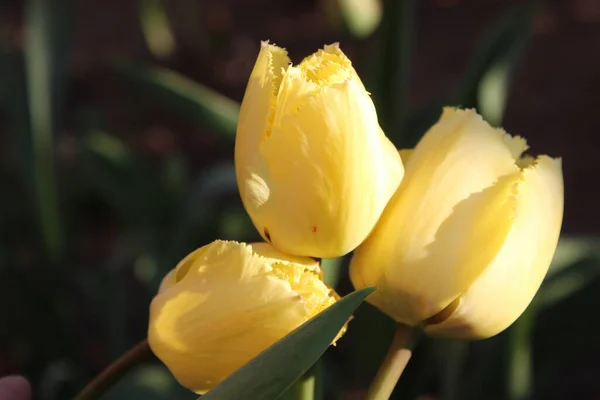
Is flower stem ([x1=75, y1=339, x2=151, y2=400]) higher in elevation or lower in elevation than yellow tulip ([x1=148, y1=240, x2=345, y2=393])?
lower

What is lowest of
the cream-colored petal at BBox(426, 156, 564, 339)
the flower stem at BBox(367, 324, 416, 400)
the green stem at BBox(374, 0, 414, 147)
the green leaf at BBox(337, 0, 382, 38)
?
the flower stem at BBox(367, 324, 416, 400)

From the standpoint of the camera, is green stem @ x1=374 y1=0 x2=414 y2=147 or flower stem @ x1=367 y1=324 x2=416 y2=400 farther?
green stem @ x1=374 y1=0 x2=414 y2=147

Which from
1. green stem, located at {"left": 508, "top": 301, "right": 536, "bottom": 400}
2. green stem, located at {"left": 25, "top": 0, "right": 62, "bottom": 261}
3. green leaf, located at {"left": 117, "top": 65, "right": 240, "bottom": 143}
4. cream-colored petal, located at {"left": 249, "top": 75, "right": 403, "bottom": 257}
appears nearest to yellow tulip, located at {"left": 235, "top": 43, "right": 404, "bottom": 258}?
cream-colored petal, located at {"left": 249, "top": 75, "right": 403, "bottom": 257}

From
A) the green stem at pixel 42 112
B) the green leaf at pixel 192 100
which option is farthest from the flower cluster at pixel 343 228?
the green stem at pixel 42 112

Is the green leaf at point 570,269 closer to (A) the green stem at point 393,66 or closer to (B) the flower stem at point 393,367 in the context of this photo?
(A) the green stem at point 393,66

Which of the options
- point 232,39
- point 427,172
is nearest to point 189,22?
point 232,39

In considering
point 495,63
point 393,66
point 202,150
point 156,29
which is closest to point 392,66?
point 393,66

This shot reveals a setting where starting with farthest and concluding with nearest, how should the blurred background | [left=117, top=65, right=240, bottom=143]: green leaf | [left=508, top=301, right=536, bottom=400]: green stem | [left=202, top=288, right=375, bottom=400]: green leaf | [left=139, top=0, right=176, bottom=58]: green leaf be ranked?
[left=139, top=0, right=176, bottom=58]: green leaf, [left=117, top=65, right=240, bottom=143]: green leaf, the blurred background, [left=508, top=301, right=536, bottom=400]: green stem, [left=202, top=288, right=375, bottom=400]: green leaf

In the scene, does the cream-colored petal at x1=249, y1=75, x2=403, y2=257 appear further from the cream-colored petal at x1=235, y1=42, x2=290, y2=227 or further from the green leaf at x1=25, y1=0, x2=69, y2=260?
the green leaf at x1=25, y1=0, x2=69, y2=260
